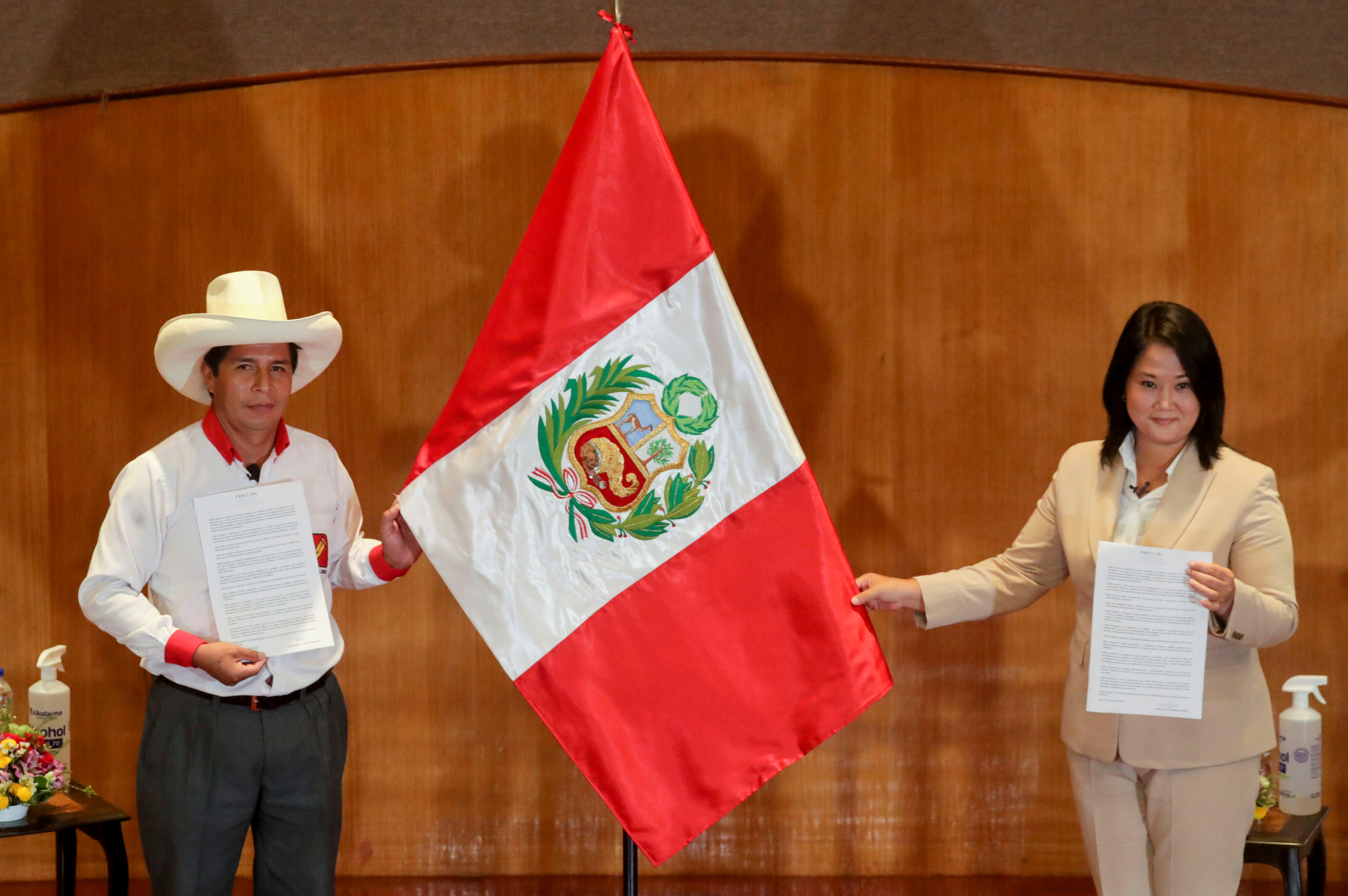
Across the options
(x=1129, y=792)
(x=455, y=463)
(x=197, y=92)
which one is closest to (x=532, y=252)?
(x=455, y=463)

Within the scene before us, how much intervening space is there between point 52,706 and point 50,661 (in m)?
0.11

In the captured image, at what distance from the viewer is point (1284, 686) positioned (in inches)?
107

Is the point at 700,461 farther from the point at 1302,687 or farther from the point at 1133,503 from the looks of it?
the point at 1302,687

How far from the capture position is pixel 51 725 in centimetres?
282

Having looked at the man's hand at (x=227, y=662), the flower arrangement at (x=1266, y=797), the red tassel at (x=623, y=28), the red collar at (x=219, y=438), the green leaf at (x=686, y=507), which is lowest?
the flower arrangement at (x=1266, y=797)

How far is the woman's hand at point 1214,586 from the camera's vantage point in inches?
73.6

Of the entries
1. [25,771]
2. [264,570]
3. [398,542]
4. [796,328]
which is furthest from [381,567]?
[796,328]

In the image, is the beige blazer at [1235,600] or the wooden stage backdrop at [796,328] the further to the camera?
the wooden stage backdrop at [796,328]

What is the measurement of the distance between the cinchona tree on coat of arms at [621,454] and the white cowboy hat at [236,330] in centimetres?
53

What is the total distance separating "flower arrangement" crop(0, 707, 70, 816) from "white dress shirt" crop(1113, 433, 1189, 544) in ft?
7.50

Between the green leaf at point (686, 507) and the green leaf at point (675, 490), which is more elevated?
the green leaf at point (675, 490)

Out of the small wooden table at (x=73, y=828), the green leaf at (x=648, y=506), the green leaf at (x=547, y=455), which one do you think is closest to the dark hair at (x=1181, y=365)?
the green leaf at (x=648, y=506)

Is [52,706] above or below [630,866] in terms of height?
above

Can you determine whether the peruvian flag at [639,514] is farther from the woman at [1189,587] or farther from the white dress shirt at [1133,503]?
the white dress shirt at [1133,503]
